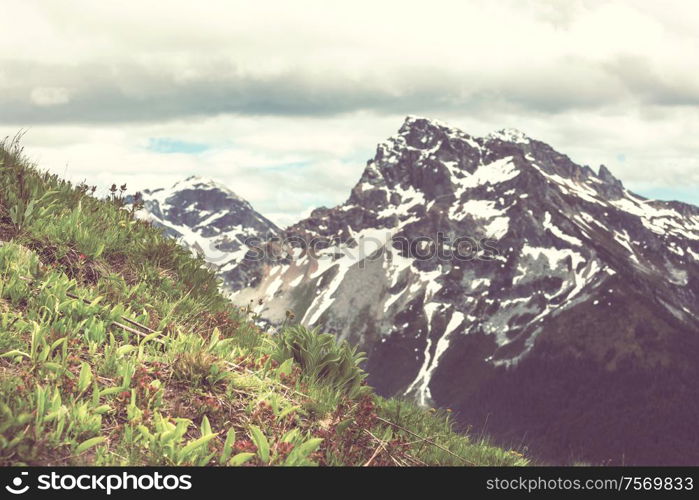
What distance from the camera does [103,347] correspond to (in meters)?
8.09

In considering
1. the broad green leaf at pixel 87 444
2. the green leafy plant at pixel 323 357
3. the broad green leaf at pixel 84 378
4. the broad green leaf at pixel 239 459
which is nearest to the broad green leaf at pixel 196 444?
the broad green leaf at pixel 239 459

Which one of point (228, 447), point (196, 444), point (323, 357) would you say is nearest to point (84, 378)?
point (196, 444)

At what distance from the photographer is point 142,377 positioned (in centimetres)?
734

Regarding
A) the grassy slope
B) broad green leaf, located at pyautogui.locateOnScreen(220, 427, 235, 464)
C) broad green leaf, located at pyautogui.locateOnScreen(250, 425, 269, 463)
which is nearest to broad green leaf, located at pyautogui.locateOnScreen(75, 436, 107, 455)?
the grassy slope

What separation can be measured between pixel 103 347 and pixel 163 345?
77 centimetres

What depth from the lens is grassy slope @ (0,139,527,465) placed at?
6.30m

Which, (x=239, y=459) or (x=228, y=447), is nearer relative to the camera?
(x=239, y=459)

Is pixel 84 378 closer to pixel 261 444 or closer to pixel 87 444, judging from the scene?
pixel 87 444

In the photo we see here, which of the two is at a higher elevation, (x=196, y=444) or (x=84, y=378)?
(x=84, y=378)

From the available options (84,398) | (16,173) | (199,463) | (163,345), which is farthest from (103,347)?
(16,173)

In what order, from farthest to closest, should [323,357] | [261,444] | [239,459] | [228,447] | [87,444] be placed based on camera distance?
1. [323,357]
2. [261,444]
3. [228,447]
4. [239,459]
5. [87,444]

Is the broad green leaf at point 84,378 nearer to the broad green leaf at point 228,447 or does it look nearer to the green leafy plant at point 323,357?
the broad green leaf at point 228,447

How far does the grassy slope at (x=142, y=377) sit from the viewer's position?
6301mm
